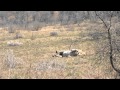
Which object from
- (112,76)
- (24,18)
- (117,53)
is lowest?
(112,76)

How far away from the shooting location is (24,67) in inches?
512

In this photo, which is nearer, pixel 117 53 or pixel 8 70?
pixel 117 53

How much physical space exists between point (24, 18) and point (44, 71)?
5975cm
